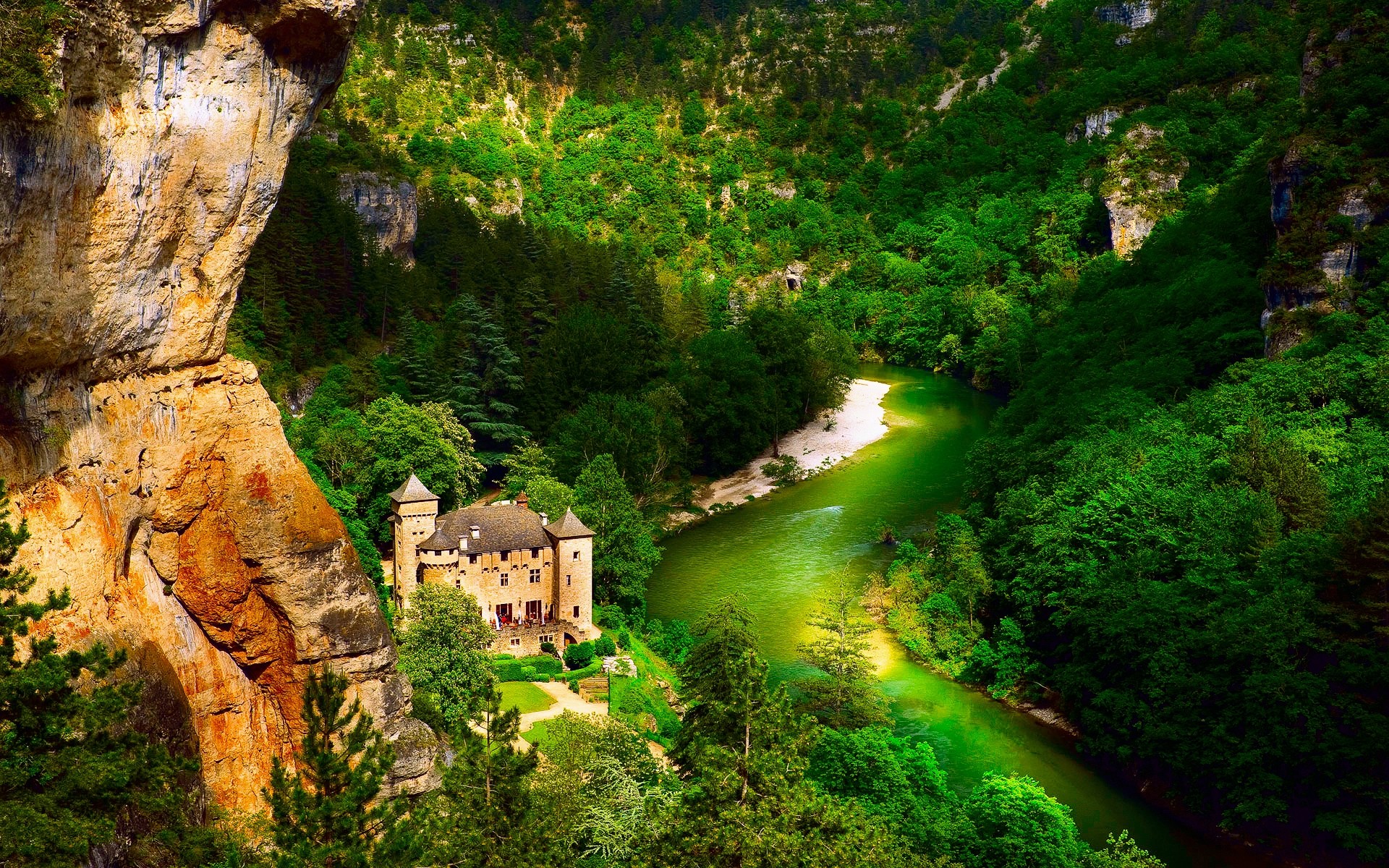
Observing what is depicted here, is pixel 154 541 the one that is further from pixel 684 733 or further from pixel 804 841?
pixel 684 733

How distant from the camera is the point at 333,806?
1402cm

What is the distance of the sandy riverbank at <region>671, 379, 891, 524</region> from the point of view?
66.8m

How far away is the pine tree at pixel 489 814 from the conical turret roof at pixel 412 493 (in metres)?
25.4

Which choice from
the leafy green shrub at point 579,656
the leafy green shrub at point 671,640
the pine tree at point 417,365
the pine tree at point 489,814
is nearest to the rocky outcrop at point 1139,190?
the pine tree at point 417,365

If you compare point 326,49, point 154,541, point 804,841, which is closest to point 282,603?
point 154,541

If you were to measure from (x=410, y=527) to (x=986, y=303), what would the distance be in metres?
69.6

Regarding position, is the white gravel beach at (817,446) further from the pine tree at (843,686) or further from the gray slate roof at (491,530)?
the pine tree at (843,686)

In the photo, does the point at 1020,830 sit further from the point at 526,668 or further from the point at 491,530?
the point at 491,530

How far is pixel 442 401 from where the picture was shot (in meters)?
60.1

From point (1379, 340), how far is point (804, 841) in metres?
34.6

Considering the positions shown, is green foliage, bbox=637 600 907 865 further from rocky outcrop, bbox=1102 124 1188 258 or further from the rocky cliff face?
rocky outcrop, bbox=1102 124 1188 258

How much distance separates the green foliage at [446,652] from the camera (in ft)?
109

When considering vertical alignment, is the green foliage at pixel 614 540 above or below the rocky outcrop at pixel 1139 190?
below

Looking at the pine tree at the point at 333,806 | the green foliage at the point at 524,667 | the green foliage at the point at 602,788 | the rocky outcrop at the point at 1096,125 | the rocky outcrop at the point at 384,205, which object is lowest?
the green foliage at the point at 524,667
